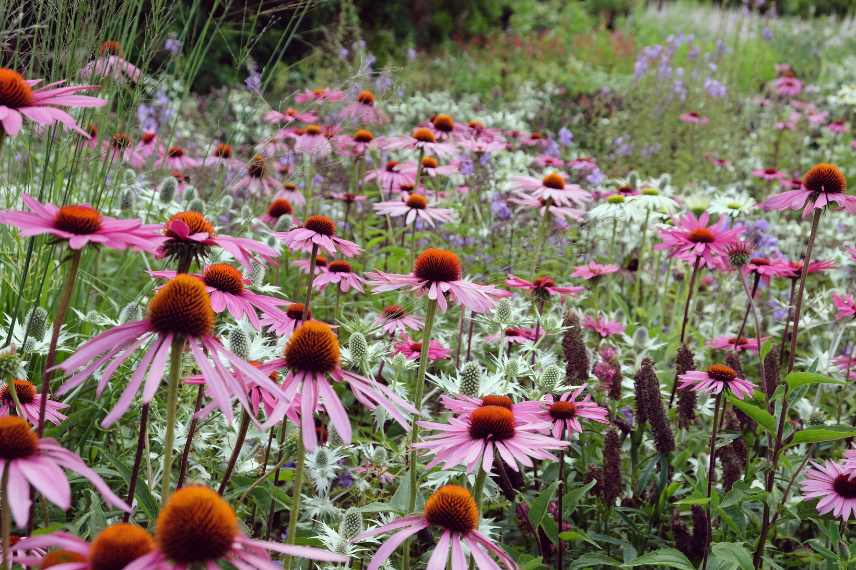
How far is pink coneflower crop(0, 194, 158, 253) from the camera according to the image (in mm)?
1146

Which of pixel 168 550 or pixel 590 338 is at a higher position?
pixel 168 550

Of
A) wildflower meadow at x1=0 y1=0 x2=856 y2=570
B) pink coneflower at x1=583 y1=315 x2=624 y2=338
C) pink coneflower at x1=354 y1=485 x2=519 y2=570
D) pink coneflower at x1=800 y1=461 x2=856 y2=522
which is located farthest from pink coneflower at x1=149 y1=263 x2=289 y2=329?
pink coneflower at x1=583 y1=315 x2=624 y2=338

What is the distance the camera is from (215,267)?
1502 mm

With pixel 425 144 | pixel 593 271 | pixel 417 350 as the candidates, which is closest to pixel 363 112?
pixel 425 144

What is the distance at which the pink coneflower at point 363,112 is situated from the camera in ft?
12.5

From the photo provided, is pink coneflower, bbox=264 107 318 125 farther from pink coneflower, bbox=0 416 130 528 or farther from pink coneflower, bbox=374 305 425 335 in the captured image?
pink coneflower, bbox=0 416 130 528

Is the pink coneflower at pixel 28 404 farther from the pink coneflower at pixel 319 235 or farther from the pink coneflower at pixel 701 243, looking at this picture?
the pink coneflower at pixel 701 243

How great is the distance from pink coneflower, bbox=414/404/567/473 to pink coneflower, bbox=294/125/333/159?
2.26 m

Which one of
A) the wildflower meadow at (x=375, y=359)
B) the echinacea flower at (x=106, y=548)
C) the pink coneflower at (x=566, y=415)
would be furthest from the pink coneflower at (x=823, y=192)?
the echinacea flower at (x=106, y=548)

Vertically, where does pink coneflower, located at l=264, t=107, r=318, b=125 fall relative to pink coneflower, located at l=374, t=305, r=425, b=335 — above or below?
above

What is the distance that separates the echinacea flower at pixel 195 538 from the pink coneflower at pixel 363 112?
9.51 ft

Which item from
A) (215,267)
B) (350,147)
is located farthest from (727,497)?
(350,147)

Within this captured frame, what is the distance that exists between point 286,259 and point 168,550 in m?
2.68

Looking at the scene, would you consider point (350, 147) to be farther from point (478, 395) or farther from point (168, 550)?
point (168, 550)
